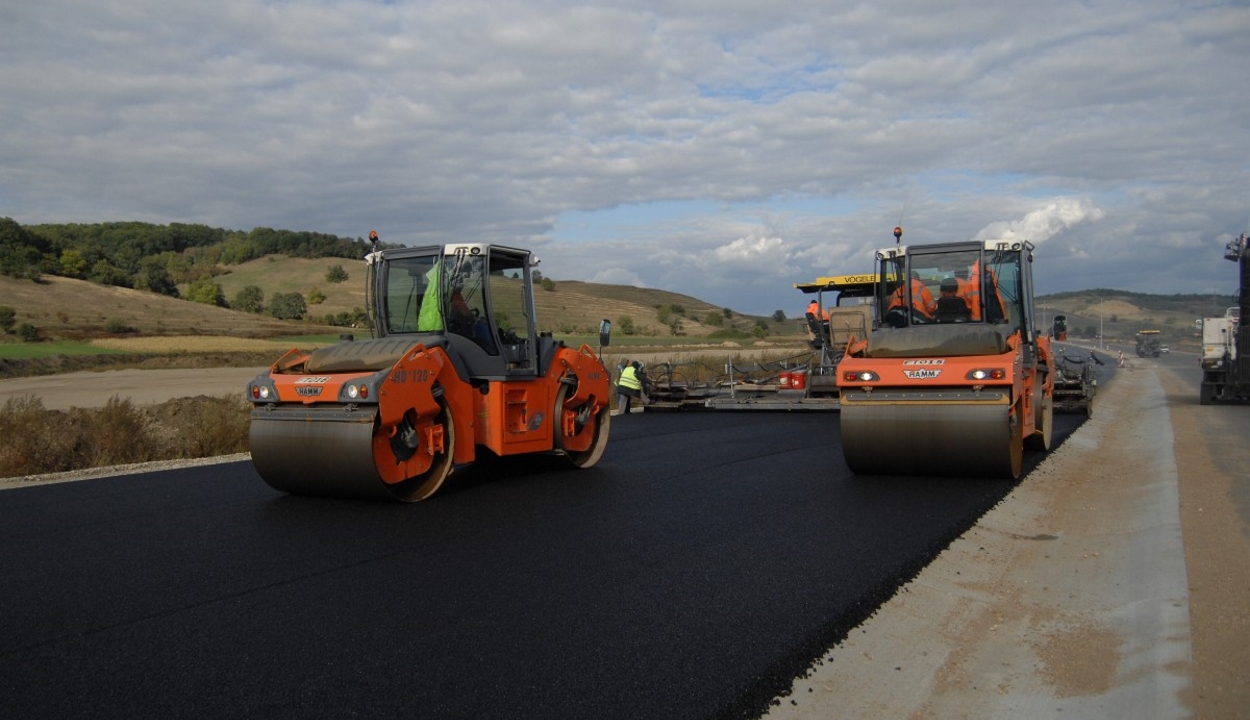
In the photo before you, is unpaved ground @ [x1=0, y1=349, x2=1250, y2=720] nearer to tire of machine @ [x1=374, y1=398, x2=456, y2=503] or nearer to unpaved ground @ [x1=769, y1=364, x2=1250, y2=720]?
unpaved ground @ [x1=769, y1=364, x2=1250, y2=720]

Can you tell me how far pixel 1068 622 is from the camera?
5090mm

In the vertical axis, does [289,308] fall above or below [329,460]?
above

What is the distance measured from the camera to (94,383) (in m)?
29.0

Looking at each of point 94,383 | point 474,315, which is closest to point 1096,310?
point 94,383

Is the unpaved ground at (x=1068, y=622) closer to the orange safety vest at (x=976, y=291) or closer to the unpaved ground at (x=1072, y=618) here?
the unpaved ground at (x=1072, y=618)

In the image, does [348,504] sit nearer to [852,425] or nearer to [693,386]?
[852,425]

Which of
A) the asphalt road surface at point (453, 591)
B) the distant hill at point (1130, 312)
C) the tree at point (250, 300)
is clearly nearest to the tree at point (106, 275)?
the tree at point (250, 300)

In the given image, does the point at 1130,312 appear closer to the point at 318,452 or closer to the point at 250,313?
the point at 250,313

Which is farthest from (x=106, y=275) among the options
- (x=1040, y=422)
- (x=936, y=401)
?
(x=936, y=401)

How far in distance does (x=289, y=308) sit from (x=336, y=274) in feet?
26.0

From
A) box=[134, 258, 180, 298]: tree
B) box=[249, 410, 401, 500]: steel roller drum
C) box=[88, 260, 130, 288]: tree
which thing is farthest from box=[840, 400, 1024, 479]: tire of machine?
box=[134, 258, 180, 298]: tree

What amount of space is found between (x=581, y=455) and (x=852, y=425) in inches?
105

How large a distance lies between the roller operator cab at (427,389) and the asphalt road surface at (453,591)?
1.11 feet

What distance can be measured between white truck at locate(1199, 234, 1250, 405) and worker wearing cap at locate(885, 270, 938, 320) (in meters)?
10.3
